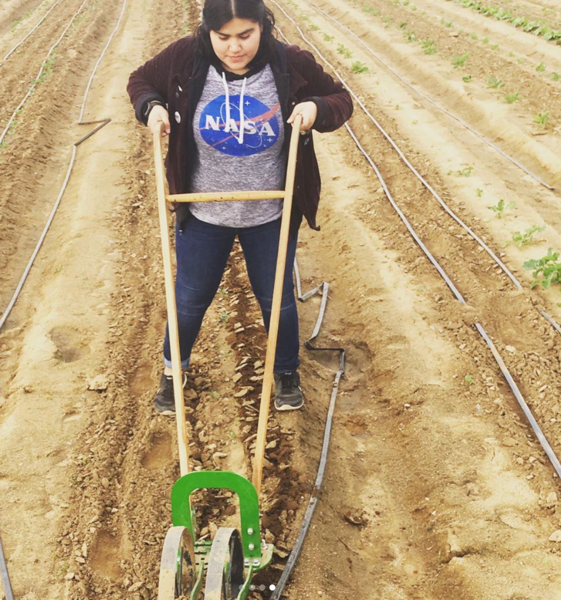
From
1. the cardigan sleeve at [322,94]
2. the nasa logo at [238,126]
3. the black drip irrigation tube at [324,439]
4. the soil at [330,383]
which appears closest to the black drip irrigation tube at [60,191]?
the soil at [330,383]

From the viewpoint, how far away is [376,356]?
4859 millimetres

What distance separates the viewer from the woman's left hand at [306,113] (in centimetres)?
291

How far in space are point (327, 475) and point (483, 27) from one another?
1415 cm

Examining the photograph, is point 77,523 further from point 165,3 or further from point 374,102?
point 165,3

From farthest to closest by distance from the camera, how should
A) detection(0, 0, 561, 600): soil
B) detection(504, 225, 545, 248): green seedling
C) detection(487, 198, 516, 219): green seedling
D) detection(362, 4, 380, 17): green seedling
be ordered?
1. detection(362, 4, 380, 17): green seedling
2. detection(487, 198, 516, 219): green seedling
3. detection(504, 225, 545, 248): green seedling
4. detection(0, 0, 561, 600): soil

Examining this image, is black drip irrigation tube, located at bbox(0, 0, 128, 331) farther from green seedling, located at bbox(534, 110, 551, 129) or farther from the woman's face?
green seedling, located at bbox(534, 110, 551, 129)

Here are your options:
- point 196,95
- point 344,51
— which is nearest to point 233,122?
point 196,95

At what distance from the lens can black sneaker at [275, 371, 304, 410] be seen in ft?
13.1

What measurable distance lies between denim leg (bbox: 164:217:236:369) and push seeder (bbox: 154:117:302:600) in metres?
0.26

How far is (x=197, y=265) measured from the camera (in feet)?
11.1

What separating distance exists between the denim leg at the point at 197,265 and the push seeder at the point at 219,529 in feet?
0.84

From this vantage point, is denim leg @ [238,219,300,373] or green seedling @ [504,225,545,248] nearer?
denim leg @ [238,219,300,373]

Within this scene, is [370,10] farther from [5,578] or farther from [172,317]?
[5,578]

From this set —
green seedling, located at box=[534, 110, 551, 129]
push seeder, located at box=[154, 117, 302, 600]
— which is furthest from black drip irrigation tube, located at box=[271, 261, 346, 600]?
green seedling, located at box=[534, 110, 551, 129]
